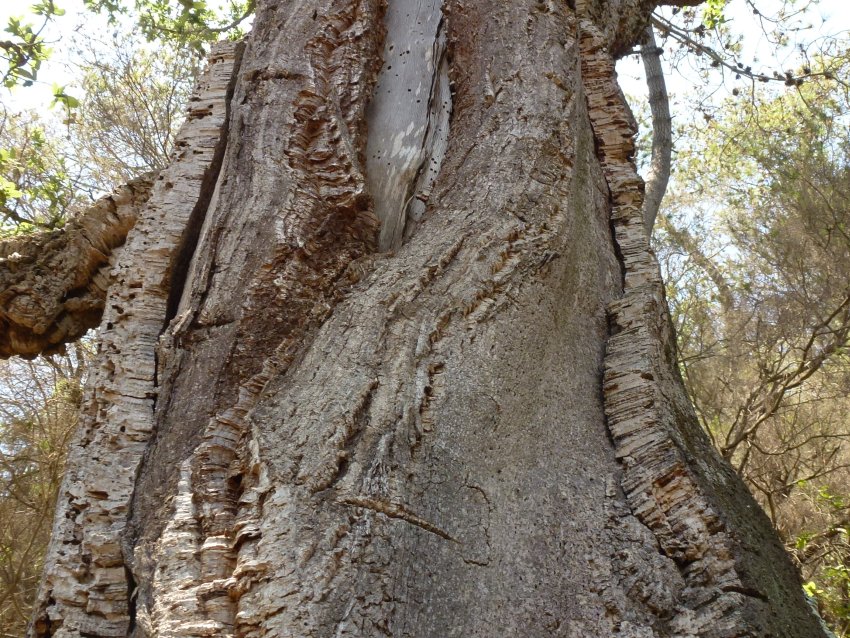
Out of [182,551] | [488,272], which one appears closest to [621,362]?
[488,272]

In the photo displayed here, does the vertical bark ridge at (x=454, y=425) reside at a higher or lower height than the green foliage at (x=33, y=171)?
lower

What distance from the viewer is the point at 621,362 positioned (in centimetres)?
154

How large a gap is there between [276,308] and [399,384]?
15.2 inches

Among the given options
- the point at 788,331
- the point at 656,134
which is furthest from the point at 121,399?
A: the point at 788,331

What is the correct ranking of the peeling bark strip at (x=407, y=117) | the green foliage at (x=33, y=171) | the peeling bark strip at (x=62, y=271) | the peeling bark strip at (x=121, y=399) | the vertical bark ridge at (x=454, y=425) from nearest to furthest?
1. the vertical bark ridge at (x=454, y=425)
2. the peeling bark strip at (x=121, y=399)
3. the peeling bark strip at (x=407, y=117)
4. the peeling bark strip at (x=62, y=271)
5. the green foliage at (x=33, y=171)

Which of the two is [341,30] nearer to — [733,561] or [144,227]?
[144,227]

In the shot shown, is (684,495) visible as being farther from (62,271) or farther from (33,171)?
(33,171)

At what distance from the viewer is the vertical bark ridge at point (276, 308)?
3.60 ft

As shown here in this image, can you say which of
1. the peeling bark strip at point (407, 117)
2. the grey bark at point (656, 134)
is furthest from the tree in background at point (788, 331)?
the peeling bark strip at point (407, 117)

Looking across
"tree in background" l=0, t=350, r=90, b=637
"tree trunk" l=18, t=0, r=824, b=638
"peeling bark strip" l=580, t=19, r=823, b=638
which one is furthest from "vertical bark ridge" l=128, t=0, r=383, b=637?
"tree in background" l=0, t=350, r=90, b=637

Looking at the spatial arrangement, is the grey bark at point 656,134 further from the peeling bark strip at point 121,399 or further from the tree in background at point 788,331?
the peeling bark strip at point 121,399

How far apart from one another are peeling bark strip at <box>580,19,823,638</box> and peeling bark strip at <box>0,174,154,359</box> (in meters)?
1.51

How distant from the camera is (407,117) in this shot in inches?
82.0

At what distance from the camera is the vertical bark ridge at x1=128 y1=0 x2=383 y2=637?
1.10 m
